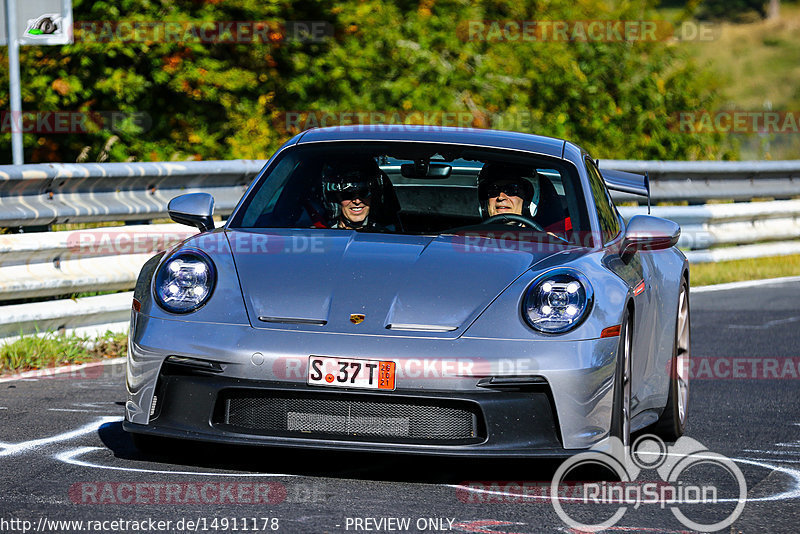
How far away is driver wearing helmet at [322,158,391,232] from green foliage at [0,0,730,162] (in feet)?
28.3

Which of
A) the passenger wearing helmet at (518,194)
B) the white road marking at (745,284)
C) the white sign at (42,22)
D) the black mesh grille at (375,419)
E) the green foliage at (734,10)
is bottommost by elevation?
the white road marking at (745,284)

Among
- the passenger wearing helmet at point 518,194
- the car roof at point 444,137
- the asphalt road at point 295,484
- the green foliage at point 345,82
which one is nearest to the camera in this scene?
the asphalt road at point 295,484

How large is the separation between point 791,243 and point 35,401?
10949mm

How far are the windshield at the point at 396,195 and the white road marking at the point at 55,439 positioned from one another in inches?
43.2

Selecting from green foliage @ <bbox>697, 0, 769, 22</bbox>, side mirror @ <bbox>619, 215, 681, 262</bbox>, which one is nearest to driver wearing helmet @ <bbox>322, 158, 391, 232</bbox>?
side mirror @ <bbox>619, 215, 681, 262</bbox>

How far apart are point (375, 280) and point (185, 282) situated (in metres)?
0.72

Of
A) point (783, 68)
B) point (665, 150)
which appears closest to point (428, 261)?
point (665, 150)

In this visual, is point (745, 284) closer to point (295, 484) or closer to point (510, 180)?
point (510, 180)

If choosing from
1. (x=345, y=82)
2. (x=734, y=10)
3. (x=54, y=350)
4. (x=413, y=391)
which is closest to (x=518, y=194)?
(x=413, y=391)

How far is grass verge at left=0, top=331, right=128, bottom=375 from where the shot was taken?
7.69 m

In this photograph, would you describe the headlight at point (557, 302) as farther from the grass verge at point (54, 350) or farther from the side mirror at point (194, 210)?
the grass verge at point (54, 350)

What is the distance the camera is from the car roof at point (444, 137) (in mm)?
6227

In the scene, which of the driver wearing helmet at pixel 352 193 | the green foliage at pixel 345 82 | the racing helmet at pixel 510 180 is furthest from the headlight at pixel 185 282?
the green foliage at pixel 345 82

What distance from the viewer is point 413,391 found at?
4770mm
